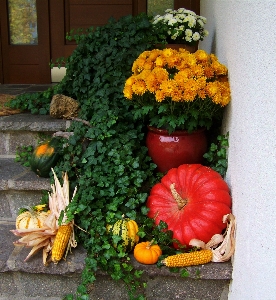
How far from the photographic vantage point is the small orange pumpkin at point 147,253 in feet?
7.43

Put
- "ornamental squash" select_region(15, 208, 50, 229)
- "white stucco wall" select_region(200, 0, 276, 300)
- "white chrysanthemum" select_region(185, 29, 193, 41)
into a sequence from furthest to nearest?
"white chrysanthemum" select_region(185, 29, 193, 41), "ornamental squash" select_region(15, 208, 50, 229), "white stucco wall" select_region(200, 0, 276, 300)

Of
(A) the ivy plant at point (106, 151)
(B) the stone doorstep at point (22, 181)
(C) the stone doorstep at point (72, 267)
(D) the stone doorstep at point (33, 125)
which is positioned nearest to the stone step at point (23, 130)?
(D) the stone doorstep at point (33, 125)

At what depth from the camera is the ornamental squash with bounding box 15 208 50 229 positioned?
2465mm

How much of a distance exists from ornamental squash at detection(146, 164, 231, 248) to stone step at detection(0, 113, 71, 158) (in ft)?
3.26

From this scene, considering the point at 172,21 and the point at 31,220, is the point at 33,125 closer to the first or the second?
the point at 31,220

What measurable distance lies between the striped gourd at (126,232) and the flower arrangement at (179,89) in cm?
68

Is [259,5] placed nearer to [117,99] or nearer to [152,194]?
[152,194]

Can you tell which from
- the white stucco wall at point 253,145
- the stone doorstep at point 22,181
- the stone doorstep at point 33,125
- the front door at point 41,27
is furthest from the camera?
the front door at point 41,27

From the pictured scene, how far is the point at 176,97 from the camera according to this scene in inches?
102

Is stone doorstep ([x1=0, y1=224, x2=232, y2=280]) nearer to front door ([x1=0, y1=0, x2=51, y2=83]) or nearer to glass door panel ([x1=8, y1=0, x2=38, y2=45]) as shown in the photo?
front door ([x1=0, y1=0, x2=51, y2=83])

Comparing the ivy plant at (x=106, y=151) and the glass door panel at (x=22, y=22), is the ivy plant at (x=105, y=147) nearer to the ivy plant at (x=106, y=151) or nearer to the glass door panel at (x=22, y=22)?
the ivy plant at (x=106, y=151)

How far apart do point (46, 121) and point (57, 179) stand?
721mm

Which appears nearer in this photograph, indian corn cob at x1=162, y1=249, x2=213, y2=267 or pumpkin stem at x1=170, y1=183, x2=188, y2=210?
indian corn cob at x1=162, y1=249, x2=213, y2=267

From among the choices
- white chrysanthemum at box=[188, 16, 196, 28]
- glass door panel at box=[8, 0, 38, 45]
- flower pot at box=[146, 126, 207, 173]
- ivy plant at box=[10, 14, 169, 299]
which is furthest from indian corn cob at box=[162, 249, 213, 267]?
glass door panel at box=[8, 0, 38, 45]
